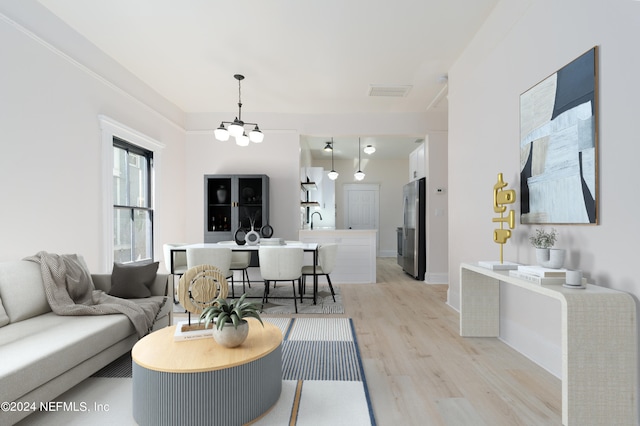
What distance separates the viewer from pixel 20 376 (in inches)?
62.7

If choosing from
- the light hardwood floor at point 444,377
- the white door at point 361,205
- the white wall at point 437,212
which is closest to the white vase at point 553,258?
the light hardwood floor at point 444,377

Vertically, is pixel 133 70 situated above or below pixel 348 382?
above

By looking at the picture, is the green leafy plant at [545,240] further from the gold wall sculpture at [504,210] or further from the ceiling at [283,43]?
the ceiling at [283,43]

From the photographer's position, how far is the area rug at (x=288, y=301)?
13.1ft

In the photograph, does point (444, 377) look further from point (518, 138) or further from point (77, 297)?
point (77, 297)

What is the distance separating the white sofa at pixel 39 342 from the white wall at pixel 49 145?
0.47 m

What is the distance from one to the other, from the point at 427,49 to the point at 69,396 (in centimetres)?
421

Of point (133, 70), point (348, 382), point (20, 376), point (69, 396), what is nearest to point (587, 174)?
point (348, 382)

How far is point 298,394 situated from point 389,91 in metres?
4.08

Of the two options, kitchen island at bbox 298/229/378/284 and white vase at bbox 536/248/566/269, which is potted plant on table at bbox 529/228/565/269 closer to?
white vase at bbox 536/248/566/269

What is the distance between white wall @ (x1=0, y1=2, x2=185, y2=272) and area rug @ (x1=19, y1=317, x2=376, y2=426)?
52.0 inches

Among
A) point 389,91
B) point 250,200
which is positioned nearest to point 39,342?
point 250,200

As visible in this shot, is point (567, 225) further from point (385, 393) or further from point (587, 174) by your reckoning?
point (385, 393)

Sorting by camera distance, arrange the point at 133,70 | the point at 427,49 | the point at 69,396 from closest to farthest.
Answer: the point at 69,396
the point at 427,49
the point at 133,70
